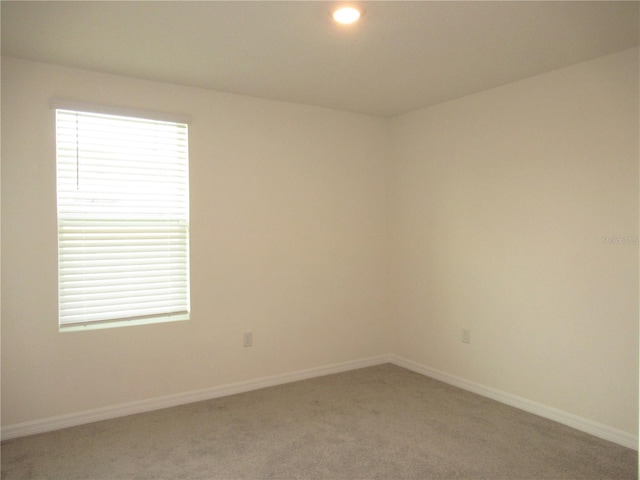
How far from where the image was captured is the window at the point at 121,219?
10.5 ft

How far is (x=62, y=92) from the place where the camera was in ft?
10.2

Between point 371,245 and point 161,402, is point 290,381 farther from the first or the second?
point 371,245

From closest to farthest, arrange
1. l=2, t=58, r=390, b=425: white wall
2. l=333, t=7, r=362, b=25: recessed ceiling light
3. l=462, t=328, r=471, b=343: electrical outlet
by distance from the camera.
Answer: l=333, t=7, r=362, b=25: recessed ceiling light < l=2, t=58, r=390, b=425: white wall < l=462, t=328, r=471, b=343: electrical outlet

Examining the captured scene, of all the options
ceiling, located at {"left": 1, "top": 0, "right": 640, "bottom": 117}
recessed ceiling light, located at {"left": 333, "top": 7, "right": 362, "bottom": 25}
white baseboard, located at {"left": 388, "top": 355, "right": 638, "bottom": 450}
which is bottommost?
white baseboard, located at {"left": 388, "top": 355, "right": 638, "bottom": 450}

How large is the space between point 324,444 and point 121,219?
2.06m

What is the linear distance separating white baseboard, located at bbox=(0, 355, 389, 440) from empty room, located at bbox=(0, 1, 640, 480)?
0.7 inches

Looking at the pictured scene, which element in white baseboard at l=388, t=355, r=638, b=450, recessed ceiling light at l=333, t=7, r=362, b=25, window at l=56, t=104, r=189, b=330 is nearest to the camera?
recessed ceiling light at l=333, t=7, r=362, b=25

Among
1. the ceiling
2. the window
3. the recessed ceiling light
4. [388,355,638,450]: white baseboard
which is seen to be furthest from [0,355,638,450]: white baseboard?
the recessed ceiling light

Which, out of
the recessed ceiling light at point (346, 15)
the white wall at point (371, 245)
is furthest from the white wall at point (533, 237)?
the recessed ceiling light at point (346, 15)

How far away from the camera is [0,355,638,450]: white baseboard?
117 inches

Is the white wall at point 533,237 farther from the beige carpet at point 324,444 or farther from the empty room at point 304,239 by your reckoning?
the beige carpet at point 324,444

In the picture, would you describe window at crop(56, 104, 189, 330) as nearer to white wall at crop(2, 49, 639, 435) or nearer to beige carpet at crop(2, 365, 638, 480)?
white wall at crop(2, 49, 639, 435)

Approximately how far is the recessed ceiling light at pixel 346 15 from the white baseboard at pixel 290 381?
2.77 meters

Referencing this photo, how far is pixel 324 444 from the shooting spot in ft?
9.48
